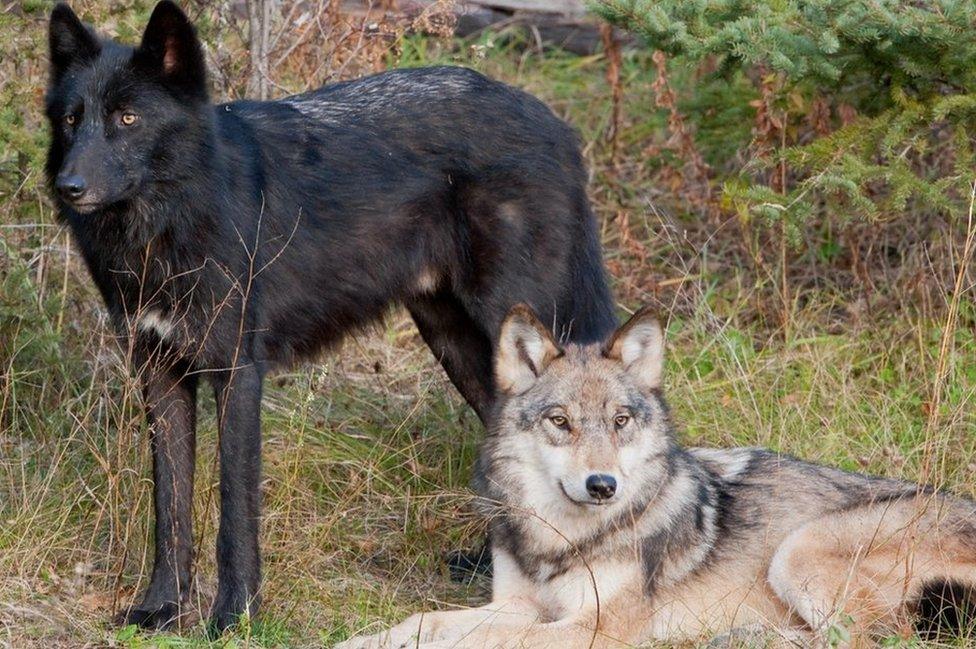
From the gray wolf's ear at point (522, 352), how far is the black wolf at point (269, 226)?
2.62 feet

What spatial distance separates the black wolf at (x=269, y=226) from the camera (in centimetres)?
471

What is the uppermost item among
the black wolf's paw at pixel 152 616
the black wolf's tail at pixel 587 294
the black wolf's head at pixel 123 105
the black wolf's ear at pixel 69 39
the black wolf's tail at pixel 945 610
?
the black wolf's ear at pixel 69 39

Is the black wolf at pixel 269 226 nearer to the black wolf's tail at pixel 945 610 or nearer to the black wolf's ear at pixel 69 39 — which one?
the black wolf's ear at pixel 69 39

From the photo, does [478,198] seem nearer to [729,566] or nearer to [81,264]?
[729,566]

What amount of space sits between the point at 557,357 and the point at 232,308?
3.93 feet

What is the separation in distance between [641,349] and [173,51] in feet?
6.48

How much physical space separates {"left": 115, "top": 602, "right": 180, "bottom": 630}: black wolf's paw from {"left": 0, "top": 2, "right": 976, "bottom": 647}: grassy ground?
65 mm

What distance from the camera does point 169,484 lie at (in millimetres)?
4945

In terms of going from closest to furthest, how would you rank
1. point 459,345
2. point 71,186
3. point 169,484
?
1. point 71,186
2. point 169,484
3. point 459,345

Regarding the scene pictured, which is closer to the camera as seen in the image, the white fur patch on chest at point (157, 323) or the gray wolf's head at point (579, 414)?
the gray wolf's head at point (579, 414)

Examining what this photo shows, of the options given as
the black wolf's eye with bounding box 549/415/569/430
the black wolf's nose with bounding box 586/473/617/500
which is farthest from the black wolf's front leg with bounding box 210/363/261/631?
the black wolf's nose with bounding box 586/473/617/500

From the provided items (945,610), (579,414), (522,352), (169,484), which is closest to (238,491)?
(169,484)

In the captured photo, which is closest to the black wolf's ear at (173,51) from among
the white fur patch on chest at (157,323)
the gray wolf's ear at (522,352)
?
the white fur patch on chest at (157,323)

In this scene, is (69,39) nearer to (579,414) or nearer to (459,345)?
(459,345)
